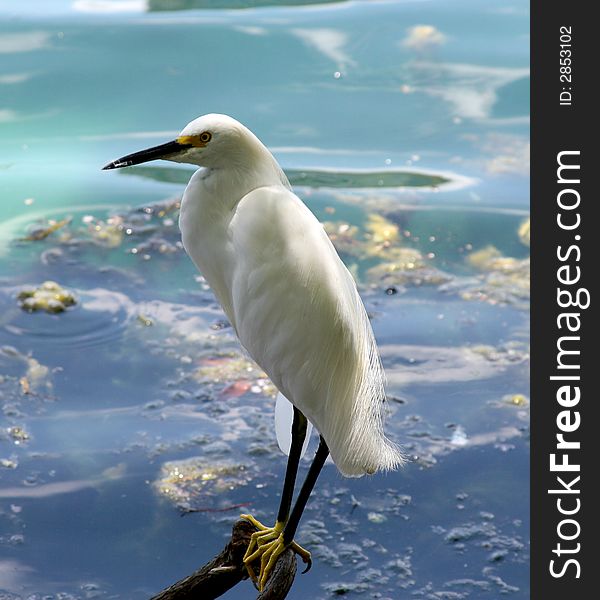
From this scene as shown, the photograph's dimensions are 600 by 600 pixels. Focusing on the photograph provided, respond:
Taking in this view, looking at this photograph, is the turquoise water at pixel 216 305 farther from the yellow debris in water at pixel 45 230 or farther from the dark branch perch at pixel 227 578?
the dark branch perch at pixel 227 578

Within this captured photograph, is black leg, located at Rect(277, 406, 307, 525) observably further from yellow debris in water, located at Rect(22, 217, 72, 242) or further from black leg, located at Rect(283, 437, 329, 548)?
yellow debris in water, located at Rect(22, 217, 72, 242)

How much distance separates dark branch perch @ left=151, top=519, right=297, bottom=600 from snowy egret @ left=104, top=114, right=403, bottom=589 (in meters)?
0.04

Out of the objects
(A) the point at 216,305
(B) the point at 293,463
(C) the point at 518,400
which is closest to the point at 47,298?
(A) the point at 216,305

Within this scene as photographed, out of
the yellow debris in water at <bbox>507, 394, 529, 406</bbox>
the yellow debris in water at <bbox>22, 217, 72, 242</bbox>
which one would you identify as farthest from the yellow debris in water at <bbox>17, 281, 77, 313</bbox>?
the yellow debris in water at <bbox>507, 394, 529, 406</bbox>

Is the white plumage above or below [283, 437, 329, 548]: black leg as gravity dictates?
above

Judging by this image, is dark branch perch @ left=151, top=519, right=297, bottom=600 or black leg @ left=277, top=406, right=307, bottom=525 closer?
dark branch perch @ left=151, top=519, right=297, bottom=600

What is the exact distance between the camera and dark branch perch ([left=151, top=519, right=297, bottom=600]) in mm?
1310

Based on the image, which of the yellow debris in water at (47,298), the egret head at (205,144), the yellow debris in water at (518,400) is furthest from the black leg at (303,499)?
the yellow debris in water at (47,298)

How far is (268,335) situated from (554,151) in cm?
160

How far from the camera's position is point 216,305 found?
2.91 m

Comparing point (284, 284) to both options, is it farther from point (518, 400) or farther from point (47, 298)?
point (47, 298)

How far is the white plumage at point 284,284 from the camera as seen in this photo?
138cm

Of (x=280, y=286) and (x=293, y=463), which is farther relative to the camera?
(x=293, y=463)

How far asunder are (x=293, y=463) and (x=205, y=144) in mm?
495
